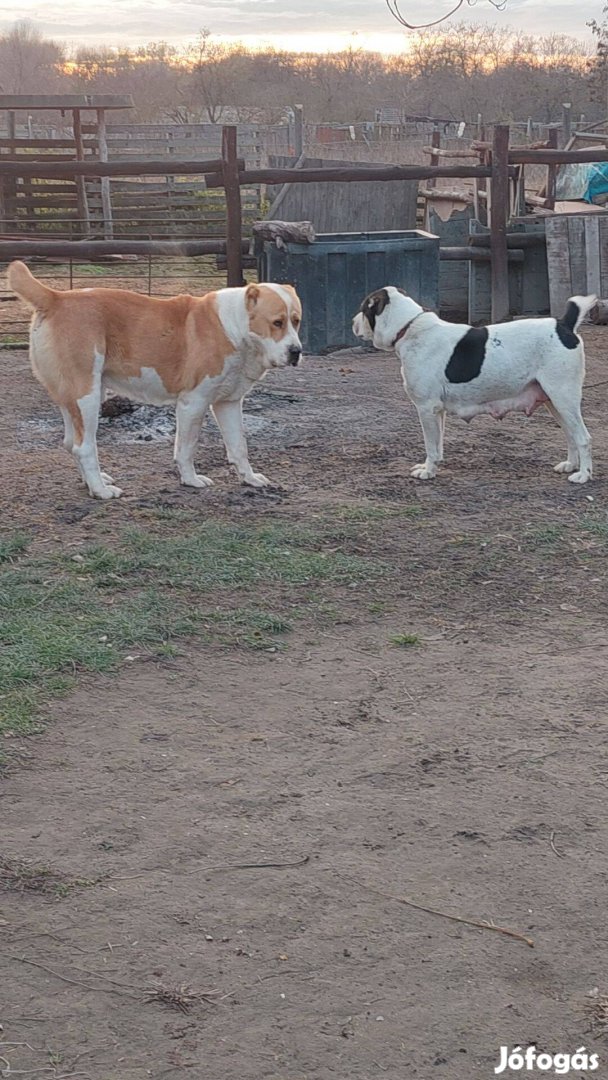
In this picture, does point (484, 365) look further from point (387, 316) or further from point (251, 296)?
point (251, 296)

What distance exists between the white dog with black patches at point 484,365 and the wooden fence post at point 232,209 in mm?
5313

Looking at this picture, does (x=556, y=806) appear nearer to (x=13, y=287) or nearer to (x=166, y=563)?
(x=166, y=563)

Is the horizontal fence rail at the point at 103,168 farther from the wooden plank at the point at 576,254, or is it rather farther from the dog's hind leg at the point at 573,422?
the dog's hind leg at the point at 573,422

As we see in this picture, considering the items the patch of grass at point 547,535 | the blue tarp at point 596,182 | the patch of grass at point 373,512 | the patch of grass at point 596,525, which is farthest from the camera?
the blue tarp at point 596,182

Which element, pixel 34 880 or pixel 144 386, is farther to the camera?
pixel 144 386

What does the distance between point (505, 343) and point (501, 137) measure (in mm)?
7109

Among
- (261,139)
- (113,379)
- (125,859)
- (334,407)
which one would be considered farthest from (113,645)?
(261,139)

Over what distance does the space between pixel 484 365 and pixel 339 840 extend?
4134mm

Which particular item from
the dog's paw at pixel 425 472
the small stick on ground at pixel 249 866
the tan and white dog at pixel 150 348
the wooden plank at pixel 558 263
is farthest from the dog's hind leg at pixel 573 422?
the wooden plank at pixel 558 263

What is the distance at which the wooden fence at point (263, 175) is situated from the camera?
11961 millimetres

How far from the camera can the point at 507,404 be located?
6977 millimetres

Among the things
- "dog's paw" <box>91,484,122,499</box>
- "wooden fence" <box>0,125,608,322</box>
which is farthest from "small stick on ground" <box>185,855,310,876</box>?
"wooden fence" <box>0,125,608,322</box>

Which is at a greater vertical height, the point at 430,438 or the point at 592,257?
the point at 592,257

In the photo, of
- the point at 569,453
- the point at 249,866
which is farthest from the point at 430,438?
the point at 249,866
